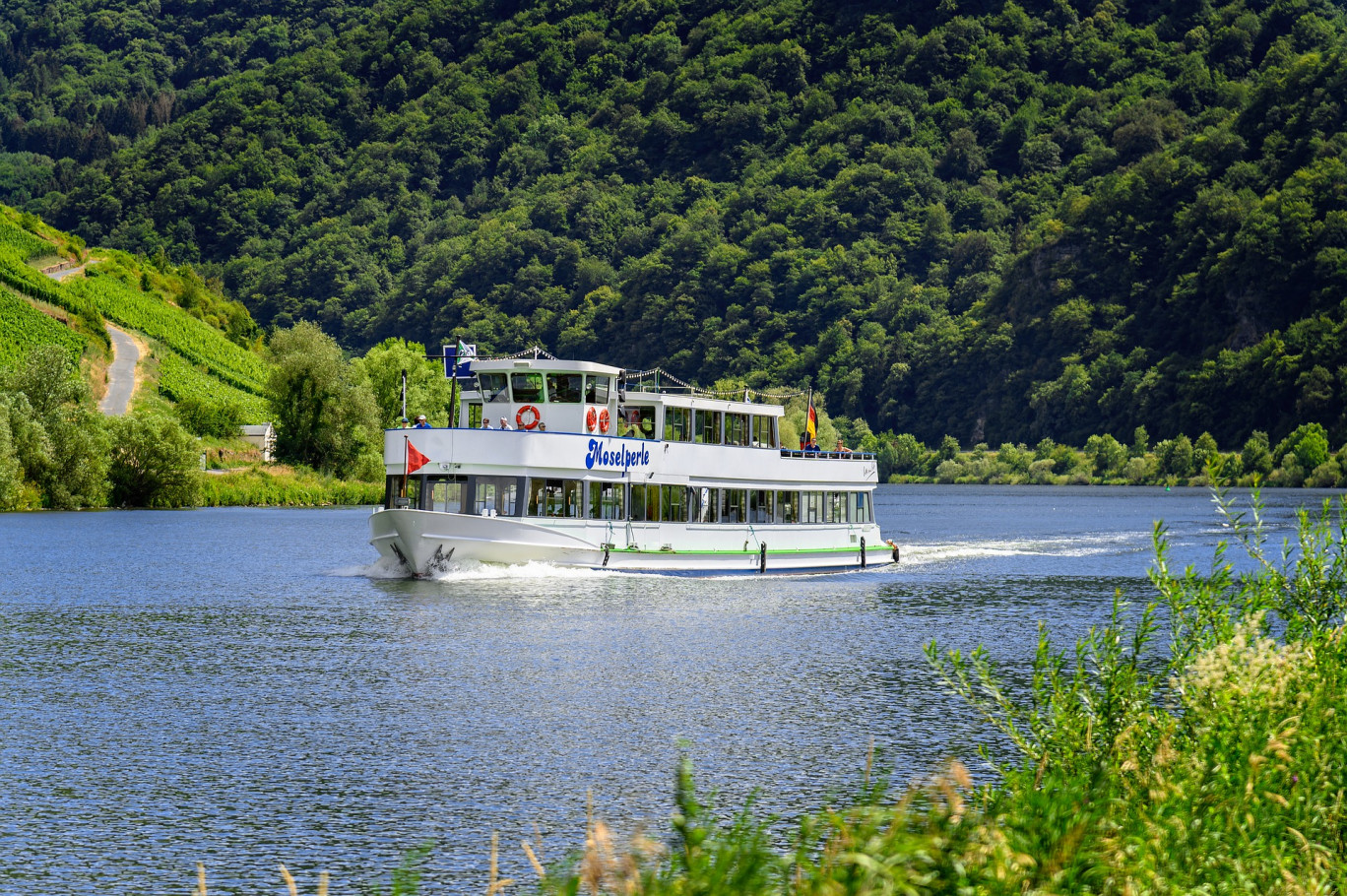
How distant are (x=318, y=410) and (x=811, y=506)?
59080 mm

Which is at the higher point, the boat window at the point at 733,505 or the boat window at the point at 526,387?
the boat window at the point at 526,387

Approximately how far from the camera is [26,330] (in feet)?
387

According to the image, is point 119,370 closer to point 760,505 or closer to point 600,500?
point 760,505

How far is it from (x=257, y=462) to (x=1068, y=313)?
121 meters

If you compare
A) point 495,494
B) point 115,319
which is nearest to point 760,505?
point 495,494

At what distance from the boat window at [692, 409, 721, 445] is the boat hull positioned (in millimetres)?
2850

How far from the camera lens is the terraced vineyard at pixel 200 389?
392 ft

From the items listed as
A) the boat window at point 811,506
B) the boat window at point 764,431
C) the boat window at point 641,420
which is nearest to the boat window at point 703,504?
the boat window at point 641,420

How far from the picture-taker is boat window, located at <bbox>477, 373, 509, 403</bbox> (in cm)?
4700

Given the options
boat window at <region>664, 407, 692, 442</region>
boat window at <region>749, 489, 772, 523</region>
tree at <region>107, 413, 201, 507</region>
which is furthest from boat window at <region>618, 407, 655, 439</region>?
tree at <region>107, 413, 201, 507</region>

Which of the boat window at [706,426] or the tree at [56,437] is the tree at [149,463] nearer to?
the tree at [56,437]

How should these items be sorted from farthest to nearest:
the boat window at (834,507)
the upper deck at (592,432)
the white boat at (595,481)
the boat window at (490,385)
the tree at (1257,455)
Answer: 1. the tree at (1257,455)
2. the boat window at (834,507)
3. the boat window at (490,385)
4. the white boat at (595,481)
5. the upper deck at (592,432)

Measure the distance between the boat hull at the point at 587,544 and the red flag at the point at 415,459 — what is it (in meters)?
1.29

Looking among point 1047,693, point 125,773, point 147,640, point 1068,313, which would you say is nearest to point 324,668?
point 147,640
